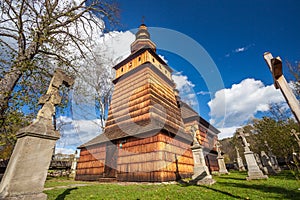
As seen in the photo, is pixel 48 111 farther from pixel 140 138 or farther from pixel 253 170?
pixel 253 170

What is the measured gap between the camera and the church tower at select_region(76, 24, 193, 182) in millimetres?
10898

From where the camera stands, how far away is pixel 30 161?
2691 mm

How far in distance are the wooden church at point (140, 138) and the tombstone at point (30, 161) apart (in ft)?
27.4

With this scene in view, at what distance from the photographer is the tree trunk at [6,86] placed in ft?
17.0

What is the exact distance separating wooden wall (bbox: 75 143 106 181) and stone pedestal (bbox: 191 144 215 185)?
8.21m

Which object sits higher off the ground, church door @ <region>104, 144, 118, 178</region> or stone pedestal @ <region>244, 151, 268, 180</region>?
church door @ <region>104, 144, 118, 178</region>

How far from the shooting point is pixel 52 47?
22.7 ft

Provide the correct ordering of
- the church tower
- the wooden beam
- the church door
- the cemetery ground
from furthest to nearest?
the church door < the church tower < the cemetery ground < the wooden beam

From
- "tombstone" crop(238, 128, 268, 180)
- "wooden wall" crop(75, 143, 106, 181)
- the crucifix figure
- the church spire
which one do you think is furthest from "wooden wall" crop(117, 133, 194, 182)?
the church spire

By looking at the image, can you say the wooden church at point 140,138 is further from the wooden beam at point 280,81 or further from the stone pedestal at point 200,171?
the wooden beam at point 280,81

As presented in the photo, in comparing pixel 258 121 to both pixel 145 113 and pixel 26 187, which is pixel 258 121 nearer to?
pixel 145 113

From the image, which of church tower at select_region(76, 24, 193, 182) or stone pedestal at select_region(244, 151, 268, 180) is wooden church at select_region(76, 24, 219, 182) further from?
stone pedestal at select_region(244, 151, 268, 180)

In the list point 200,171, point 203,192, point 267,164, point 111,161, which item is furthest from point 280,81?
point 267,164

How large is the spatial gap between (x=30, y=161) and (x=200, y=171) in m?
8.29
